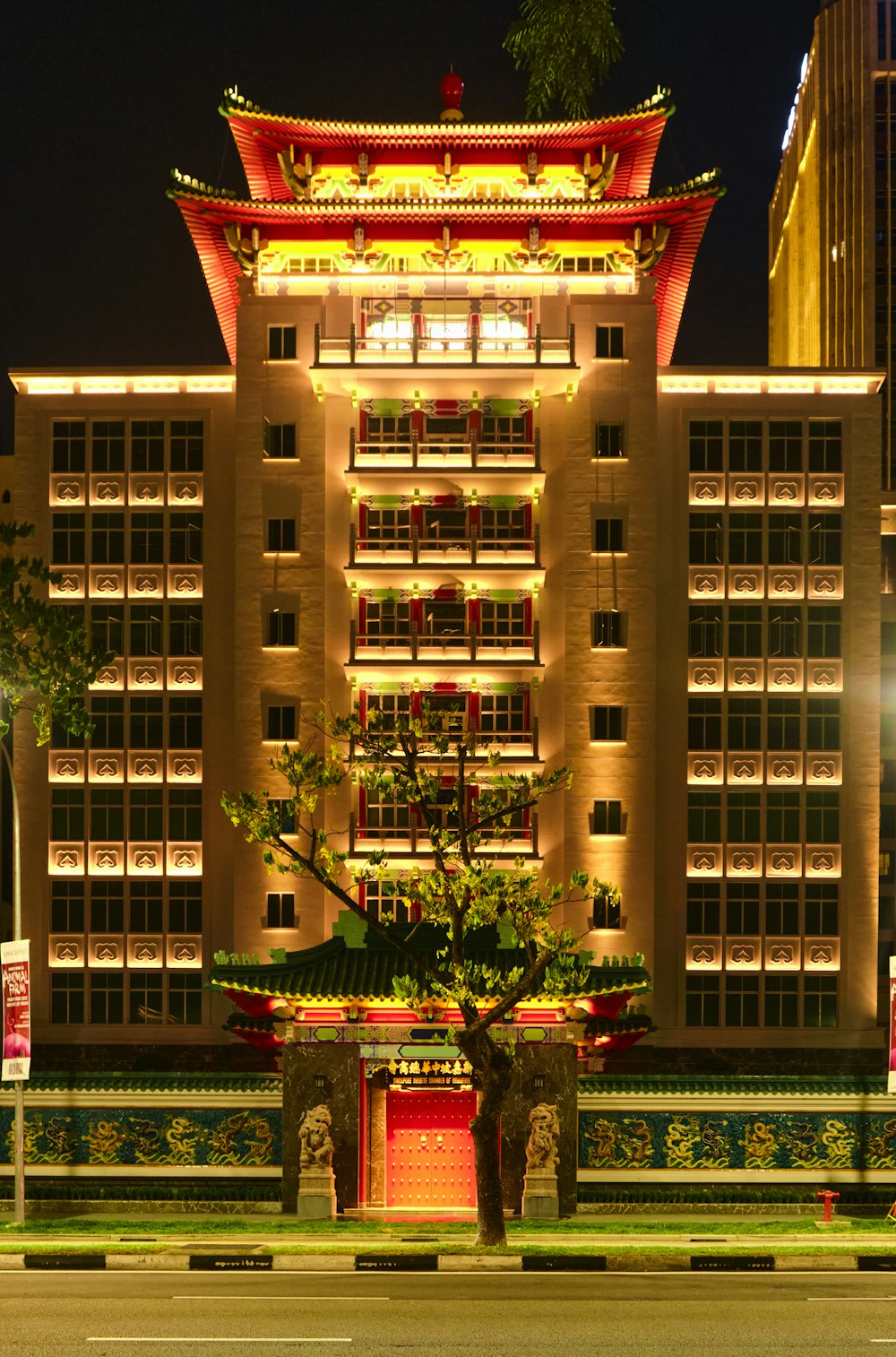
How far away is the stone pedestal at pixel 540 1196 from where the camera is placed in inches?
1143

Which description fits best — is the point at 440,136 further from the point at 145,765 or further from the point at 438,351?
the point at 145,765

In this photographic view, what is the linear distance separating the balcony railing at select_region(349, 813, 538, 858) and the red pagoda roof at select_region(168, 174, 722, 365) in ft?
57.3

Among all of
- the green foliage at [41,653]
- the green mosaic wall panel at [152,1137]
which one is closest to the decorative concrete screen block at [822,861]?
the green mosaic wall panel at [152,1137]

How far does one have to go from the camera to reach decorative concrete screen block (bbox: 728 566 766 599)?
46469mm

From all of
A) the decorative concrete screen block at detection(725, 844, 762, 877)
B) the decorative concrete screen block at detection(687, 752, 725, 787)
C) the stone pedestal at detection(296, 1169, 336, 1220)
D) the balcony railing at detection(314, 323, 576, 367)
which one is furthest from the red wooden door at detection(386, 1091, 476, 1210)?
the balcony railing at detection(314, 323, 576, 367)

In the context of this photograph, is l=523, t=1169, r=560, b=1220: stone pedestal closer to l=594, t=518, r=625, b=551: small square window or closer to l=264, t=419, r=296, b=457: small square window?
l=594, t=518, r=625, b=551: small square window

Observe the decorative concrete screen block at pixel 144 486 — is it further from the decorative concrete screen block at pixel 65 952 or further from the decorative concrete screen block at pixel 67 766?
the decorative concrete screen block at pixel 65 952

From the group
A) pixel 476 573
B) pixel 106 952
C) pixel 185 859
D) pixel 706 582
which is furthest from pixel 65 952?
pixel 706 582

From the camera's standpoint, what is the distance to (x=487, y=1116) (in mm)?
26109

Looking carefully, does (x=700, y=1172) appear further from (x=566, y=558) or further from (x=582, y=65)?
(x=582, y=65)

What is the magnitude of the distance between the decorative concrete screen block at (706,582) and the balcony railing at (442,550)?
5.20 metres

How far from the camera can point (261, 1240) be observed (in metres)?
25.6

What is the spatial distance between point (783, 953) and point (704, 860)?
3719 mm

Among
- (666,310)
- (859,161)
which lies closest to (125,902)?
(666,310)
